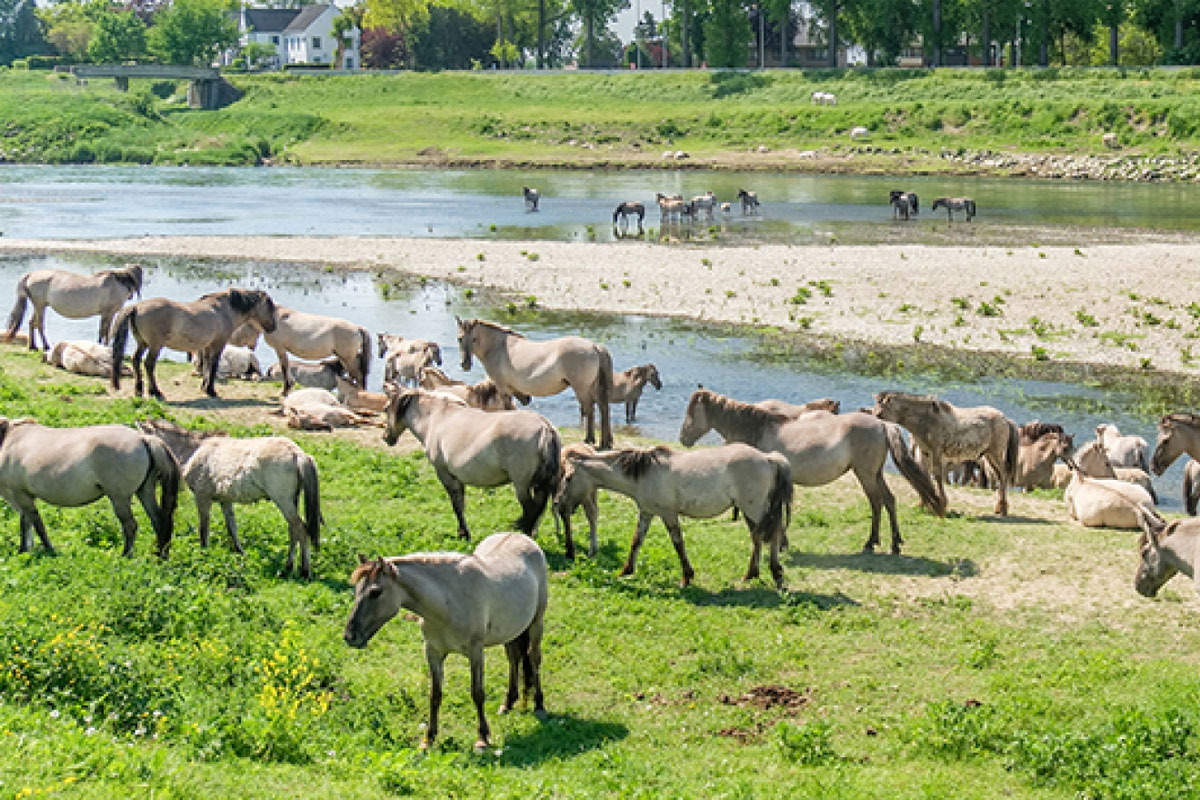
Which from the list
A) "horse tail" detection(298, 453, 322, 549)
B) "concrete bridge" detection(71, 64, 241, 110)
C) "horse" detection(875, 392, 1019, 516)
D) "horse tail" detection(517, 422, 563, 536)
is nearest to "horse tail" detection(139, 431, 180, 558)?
"horse tail" detection(298, 453, 322, 549)

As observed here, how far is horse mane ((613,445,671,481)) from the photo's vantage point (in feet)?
41.7

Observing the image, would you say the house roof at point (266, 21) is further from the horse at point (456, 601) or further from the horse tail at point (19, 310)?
the horse at point (456, 601)

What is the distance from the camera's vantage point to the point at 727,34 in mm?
109938

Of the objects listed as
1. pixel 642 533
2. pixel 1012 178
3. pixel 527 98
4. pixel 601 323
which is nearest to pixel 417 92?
pixel 527 98

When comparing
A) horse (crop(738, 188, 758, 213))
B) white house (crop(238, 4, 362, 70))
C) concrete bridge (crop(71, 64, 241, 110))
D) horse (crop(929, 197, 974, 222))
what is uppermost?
white house (crop(238, 4, 362, 70))

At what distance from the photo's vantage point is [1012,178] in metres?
69.8

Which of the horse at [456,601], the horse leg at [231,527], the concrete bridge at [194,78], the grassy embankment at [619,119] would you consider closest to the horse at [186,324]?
the horse leg at [231,527]

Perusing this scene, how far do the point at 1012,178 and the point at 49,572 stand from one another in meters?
65.3

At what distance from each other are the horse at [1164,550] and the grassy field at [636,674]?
0.69 metres

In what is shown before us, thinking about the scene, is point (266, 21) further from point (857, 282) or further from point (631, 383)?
point (631, 383)

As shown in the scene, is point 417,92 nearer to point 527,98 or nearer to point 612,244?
point 527,98

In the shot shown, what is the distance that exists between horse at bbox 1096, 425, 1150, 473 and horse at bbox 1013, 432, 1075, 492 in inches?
24.6

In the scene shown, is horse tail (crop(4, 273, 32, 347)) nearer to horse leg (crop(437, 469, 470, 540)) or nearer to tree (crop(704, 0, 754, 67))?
horse leg (crop(437, 469, 470, 540))

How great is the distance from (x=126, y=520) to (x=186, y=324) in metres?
8.81
